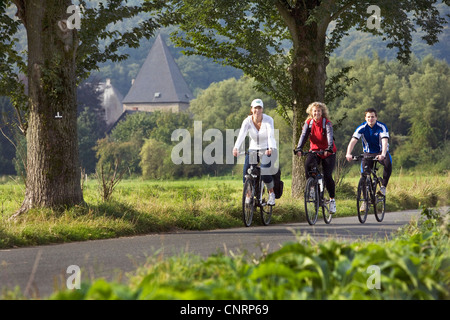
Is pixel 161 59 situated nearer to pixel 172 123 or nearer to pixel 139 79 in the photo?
pixel 139 79

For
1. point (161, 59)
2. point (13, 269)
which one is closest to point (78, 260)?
point (13, 269)

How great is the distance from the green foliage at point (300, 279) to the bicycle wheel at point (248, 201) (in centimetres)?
719

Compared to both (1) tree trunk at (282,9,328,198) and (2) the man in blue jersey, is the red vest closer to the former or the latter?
(2) the man in blue jersey

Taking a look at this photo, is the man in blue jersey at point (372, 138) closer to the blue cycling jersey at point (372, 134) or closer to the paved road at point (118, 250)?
the blue cycling jersey at point (372, 134)

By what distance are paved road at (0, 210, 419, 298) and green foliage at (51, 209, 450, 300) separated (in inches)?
21.3

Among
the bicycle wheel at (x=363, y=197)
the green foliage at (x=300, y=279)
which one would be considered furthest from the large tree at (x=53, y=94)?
the green foliage at (x=300, y=279)

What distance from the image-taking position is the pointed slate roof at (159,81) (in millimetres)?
156500

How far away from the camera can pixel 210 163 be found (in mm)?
82875

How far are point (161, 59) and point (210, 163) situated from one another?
7844 centimetres

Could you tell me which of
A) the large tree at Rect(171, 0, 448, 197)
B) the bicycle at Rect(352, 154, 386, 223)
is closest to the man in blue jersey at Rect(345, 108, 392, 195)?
the bicycle at Rect(352, 154, 386, 223)

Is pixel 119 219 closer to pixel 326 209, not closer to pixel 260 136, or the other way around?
pixel 260 136

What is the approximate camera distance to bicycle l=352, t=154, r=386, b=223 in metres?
14.0

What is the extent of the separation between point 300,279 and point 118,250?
16.8 feet

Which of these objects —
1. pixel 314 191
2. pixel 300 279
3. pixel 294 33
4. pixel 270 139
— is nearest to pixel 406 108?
pixel 294 33
